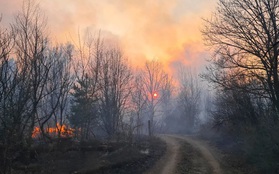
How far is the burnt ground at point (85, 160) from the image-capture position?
12875mm

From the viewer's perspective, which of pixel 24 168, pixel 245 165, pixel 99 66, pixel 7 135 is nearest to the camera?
pixel 7 135

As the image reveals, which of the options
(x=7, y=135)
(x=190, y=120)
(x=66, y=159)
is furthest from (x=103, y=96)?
(x=190, y=120)

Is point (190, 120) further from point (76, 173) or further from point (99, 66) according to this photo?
point (76, 173)

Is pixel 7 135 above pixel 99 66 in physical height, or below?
below

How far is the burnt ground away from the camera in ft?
42.2

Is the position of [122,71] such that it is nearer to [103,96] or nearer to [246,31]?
[103,96]

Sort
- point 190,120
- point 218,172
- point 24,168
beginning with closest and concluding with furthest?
point 24,168 < point 218,172 < point 190,120

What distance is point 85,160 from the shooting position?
631 inches

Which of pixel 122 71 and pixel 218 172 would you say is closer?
pixel 218 172

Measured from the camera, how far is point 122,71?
32812 mm

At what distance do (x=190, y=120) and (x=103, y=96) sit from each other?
32463 millimetres

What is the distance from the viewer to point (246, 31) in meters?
17.5

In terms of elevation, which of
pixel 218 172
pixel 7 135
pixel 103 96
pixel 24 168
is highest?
pixel 103 96

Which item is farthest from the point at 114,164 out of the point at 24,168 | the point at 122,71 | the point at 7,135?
the point at 122,71
